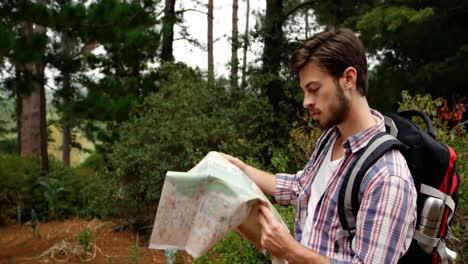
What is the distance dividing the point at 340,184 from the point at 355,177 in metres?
0.11

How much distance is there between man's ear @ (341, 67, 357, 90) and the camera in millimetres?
1463

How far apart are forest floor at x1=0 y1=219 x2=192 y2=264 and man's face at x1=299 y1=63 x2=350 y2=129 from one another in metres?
4.13

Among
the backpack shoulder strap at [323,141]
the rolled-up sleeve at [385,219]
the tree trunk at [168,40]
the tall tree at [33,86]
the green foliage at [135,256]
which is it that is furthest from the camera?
the tree trunk at [168,40]

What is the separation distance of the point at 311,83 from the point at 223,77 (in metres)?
6.88

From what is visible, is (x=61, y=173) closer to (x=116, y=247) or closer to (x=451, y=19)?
(x=116, y=247)

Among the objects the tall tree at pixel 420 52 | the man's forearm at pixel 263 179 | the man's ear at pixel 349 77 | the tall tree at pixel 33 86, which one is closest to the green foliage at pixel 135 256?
the tall tree at pixel 33 86

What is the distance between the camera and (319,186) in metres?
1.65

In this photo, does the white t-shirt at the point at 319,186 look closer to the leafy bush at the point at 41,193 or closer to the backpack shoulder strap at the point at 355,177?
the backpack shoulder strap at the point at 355,177

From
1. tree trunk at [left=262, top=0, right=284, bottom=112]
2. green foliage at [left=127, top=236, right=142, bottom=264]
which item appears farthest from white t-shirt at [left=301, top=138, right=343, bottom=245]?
tree trunk at [left=262, top=0, right=284, bottom=112]

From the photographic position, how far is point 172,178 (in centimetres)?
163

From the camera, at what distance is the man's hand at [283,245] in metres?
1.40

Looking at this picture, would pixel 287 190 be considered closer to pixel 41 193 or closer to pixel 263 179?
pixel 263 179

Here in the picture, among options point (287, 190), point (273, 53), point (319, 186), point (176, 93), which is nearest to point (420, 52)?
point (273, 53)

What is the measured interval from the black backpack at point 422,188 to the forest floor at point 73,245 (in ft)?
13.7
